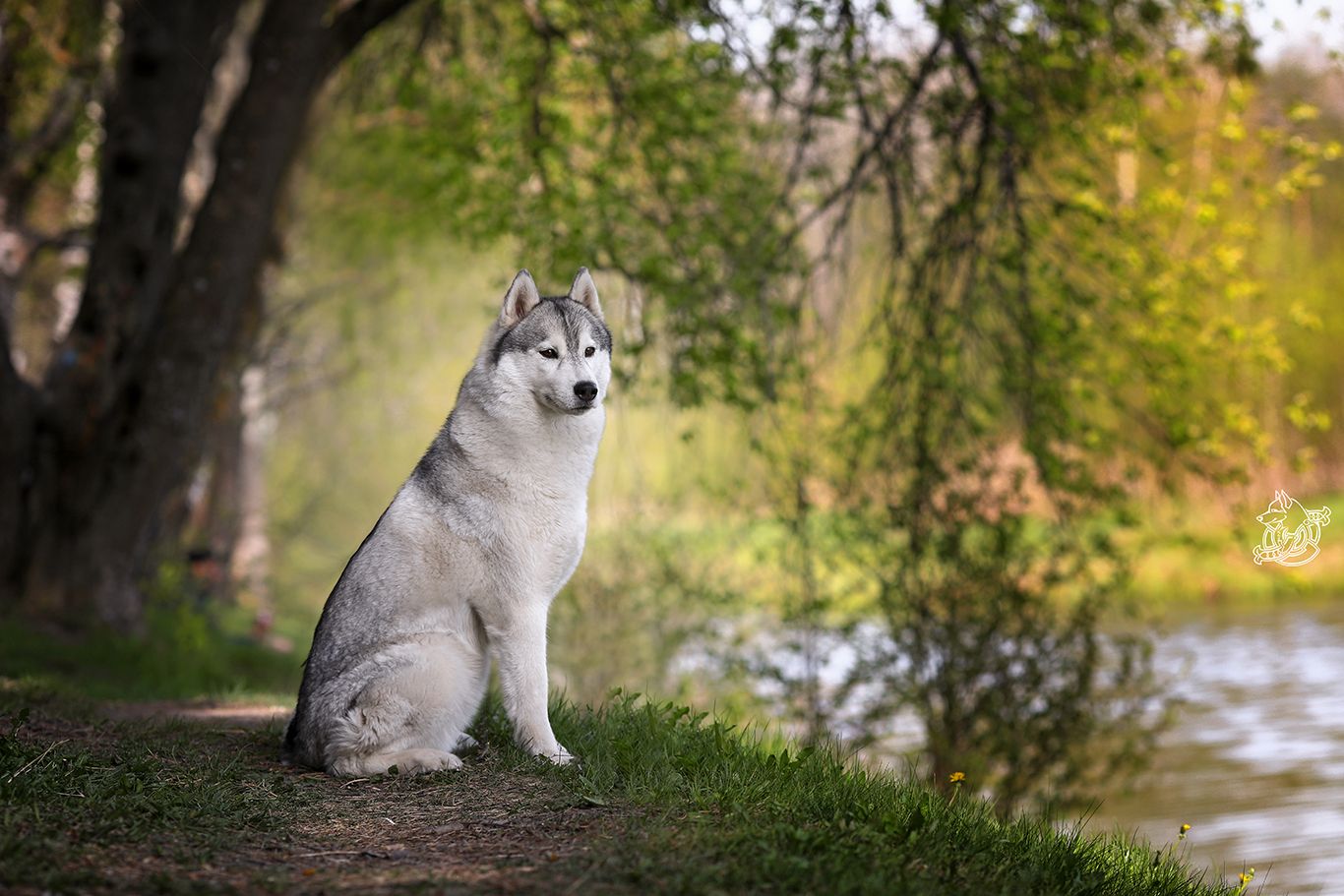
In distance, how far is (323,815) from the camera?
17.7 feet

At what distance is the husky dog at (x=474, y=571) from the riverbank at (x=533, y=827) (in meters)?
0.25

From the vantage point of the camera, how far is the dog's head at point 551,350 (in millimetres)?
6105

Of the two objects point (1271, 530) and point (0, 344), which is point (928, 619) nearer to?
point (1271, 530)

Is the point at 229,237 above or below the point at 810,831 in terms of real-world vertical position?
above

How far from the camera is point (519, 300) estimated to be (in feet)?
20.8

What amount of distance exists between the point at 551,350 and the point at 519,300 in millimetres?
363

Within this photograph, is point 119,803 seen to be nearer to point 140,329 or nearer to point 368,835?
point 368,835

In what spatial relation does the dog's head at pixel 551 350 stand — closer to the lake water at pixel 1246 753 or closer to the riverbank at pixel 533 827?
the riverbank at pixel 533 827

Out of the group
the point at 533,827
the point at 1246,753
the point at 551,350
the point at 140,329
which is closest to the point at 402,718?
A: the point at 533,827

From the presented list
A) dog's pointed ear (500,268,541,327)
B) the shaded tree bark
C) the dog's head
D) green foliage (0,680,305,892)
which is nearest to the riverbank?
green foliage (0,680,305,892)

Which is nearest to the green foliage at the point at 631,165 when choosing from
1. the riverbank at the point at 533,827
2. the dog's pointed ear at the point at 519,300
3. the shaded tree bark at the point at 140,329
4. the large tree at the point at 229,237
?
A: the large tree at the point at 229,237

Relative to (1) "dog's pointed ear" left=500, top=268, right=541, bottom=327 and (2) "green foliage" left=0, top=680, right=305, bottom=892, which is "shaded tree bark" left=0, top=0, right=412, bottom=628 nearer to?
(2) "green foliage" left=0, top=680, right=305, bottom=892

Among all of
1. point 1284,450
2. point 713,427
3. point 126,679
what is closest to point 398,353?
point 713,427

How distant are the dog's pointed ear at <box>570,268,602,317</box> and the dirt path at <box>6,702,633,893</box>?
233 cm
